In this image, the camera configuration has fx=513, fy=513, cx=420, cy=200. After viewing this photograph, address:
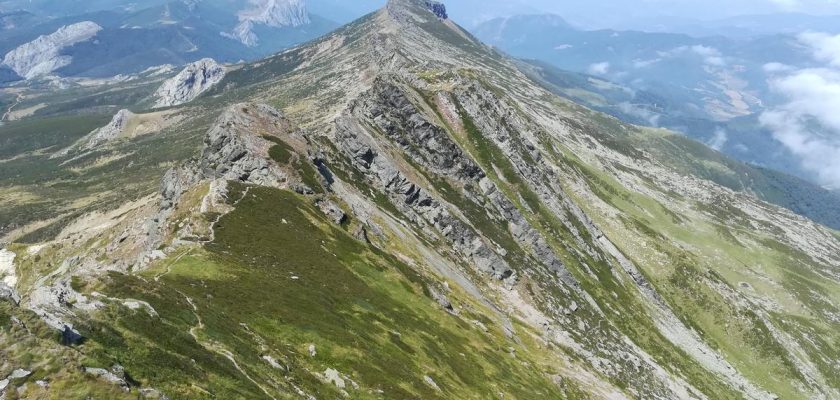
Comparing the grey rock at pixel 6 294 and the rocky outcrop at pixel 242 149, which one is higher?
the grey rock at pixel 6 294

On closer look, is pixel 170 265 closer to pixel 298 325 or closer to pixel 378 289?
A: pixel 298 325

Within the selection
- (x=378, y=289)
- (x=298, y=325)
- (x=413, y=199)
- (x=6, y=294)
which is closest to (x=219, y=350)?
(x=298, y=325)

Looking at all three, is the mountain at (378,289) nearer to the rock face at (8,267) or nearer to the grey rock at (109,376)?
the grey rock at (109,376)

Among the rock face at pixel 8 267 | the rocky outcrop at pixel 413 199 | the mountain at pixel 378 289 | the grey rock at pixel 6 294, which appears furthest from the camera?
the rocky outcrop at pixel 413 199

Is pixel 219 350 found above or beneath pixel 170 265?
above

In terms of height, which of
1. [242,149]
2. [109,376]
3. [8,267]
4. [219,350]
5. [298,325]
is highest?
[109,376]

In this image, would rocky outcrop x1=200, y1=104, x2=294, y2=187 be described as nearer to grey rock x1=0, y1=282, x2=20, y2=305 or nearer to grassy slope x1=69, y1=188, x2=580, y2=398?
grassy slope x1=69, y1=188, x2=580, y2=398

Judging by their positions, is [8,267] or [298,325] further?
[8,267]

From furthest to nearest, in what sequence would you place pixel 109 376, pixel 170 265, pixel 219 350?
1. pixel 170 265
2. pixel 219 350
3. pixel 109 376

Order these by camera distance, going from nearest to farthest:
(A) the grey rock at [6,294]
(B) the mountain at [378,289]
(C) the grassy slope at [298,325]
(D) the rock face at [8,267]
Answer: (A) the grey rock at [6,294]
(C) the grassy slope at [298,325]
(B) the mountain at [378,289]
(D) the rock face at [8,267]

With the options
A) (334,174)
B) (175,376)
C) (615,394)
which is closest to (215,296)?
(175,376)

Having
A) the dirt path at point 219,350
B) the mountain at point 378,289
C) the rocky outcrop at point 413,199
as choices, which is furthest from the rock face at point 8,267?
the dirt path at point 219,350
